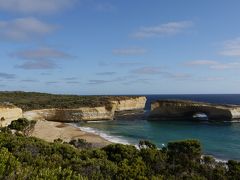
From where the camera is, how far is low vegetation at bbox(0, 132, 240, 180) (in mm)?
18750

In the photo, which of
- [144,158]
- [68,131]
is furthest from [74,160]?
[68,131]

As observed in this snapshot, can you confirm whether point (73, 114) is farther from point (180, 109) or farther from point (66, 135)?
point (66, 135)

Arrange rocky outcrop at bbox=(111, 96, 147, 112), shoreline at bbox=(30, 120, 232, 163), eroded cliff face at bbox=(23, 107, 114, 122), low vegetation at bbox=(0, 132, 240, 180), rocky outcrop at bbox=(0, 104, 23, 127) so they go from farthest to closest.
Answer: rocky outcrop at bbox=(111, 96, 147, 112), eroded cliff face at bbox=(23, 107, 114, 122), rocky outcrop at bbox=(0, 104, 23, 127), shoreline at bbox=(30, 120, 232, 163), low vegetation at bbox=(0, 132, 240, 180)

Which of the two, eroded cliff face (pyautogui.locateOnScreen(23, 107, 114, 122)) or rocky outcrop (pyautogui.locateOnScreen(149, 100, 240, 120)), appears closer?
eroded cliff face (pyautogui.locateOnScreen(23, 107, 114, 122))

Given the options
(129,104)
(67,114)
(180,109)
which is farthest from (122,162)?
(129,104)

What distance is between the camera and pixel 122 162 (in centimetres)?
2114

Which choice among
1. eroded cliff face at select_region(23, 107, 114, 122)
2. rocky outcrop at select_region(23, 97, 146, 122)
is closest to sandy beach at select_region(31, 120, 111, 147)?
rocky outcrop at select_region(23, 97, 146, 122)

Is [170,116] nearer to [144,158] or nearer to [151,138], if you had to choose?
[151,138]

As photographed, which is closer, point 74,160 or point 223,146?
point 74,160

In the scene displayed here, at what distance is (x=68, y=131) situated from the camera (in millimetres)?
60438

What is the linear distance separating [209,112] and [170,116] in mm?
8518

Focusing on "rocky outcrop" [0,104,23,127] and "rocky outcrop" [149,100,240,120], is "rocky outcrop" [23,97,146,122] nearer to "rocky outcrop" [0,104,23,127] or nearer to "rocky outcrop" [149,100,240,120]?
"rocky outcrop" [149,100,240,120]

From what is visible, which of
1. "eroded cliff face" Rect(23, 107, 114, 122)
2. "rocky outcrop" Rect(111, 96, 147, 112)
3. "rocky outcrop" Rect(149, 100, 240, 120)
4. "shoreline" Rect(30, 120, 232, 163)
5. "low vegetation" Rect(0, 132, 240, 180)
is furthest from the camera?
"rocky outcrop" Rect(111, 96, 147, 112)

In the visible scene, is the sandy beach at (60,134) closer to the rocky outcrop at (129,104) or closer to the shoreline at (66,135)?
the shoreline at (66,135)
